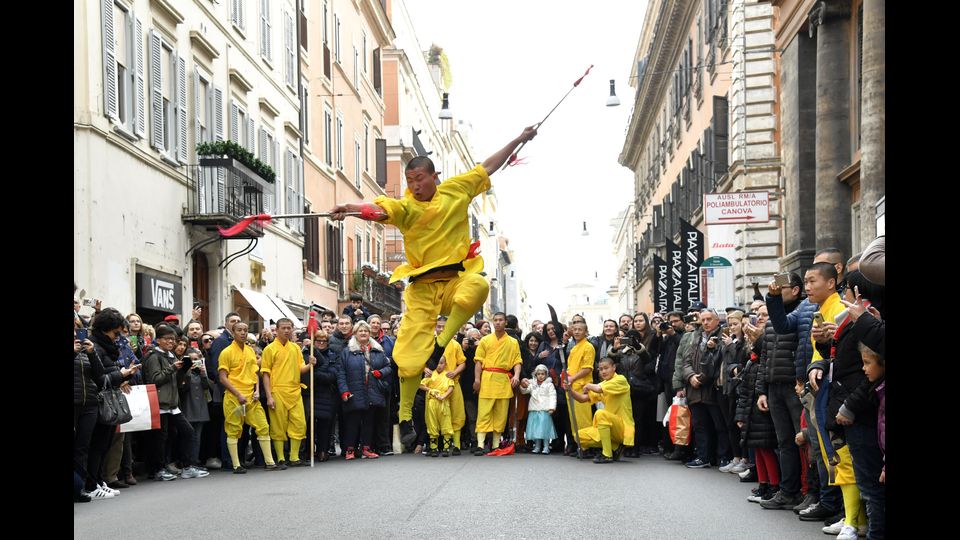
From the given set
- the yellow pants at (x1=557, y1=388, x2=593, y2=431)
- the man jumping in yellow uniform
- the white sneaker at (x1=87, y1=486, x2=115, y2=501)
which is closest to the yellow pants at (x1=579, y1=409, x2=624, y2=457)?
the yellow pants at (x1=557, y1=388, x2=593, y2=431)

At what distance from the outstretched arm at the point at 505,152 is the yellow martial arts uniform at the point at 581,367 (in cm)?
844

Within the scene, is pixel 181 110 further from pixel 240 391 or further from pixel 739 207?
pixel 739 207

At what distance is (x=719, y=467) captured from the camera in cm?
1648

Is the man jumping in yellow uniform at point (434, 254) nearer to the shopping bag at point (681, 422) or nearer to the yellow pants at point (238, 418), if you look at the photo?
the yellow pants at point (238, 418)

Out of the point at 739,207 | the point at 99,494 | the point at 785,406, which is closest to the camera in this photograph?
the point at 785,406

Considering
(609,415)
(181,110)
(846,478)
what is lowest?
(609,415)

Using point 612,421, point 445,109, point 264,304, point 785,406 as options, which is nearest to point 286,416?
point 612,421

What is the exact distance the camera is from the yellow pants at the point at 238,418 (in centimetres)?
1667

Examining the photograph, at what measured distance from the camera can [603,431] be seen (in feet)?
57.6

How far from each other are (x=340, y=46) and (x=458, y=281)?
105 ft

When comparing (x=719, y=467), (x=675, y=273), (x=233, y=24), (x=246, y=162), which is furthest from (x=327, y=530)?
(x=675, y=273)

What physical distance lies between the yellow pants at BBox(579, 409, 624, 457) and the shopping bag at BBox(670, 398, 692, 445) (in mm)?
745

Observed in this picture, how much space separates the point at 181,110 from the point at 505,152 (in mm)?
15366
